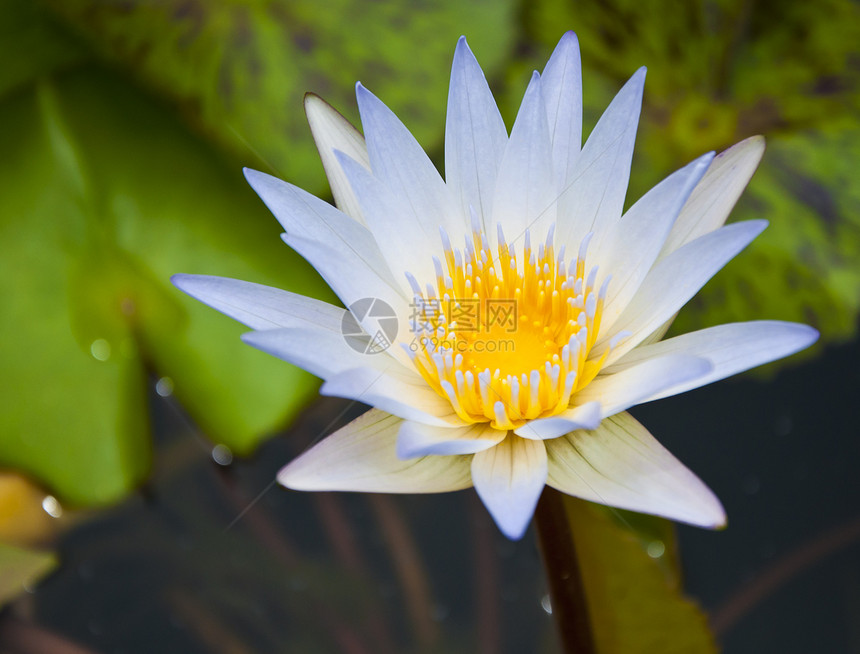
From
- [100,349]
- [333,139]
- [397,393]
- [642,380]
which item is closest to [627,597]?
[642,380]

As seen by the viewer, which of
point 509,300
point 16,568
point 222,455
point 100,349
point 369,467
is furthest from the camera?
point 222,455

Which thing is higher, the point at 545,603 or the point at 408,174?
the point at 408,174

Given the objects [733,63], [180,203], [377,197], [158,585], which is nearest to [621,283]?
[377,197]

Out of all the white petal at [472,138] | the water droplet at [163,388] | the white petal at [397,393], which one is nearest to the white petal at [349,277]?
the white petal at [397,393]

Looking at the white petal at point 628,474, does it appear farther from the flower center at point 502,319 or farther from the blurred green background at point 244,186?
the blurred green background at point 244,186

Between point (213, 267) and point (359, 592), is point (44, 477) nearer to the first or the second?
point (213, 267)

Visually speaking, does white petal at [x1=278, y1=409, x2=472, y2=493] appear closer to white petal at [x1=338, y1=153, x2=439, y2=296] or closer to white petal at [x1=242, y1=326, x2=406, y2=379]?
white petal at [x1=242, y1=326, x2=406, y2=379]

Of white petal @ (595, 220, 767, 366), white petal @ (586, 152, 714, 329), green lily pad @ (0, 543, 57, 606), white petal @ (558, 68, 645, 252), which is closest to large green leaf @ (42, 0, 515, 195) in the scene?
white petal @ (558, 68, 645, 252)

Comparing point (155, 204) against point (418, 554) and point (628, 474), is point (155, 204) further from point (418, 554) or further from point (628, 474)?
point (628, 474)
